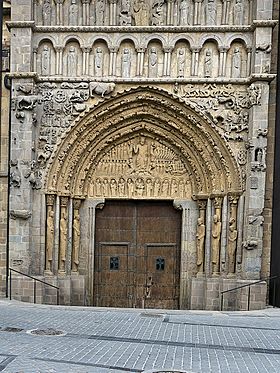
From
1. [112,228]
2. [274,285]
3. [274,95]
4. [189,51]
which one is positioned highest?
[189,51]

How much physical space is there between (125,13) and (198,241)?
7.05m

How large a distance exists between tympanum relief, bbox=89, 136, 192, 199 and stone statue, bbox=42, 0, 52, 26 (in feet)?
13.9

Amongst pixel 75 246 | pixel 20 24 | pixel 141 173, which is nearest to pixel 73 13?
pixel 20 24

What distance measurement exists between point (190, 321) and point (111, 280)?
489 cm

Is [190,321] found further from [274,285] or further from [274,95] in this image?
[274,95]

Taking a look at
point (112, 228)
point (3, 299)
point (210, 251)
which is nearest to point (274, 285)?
point (210, 251)

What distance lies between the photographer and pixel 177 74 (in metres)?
14.5

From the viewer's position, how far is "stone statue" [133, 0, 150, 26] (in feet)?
47.5

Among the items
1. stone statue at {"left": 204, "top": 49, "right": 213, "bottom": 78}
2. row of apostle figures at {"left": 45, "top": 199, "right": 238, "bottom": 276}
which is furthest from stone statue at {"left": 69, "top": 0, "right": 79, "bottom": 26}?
row of apostle figures at {"left": 45, "top": 199, "right": 238, "bottom": 276}

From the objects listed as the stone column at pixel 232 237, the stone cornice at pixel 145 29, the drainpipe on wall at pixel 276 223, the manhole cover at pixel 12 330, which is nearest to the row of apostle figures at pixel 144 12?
the stone cornice at pixel 145 29

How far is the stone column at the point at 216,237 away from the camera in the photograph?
14.5 metres

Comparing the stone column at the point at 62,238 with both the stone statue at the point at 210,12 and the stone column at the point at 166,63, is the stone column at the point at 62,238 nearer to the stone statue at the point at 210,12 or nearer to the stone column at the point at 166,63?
the stone column at the point at 166,63

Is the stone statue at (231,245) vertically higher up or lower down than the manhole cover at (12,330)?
higher up

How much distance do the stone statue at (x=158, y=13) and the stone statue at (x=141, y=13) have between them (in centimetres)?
20
